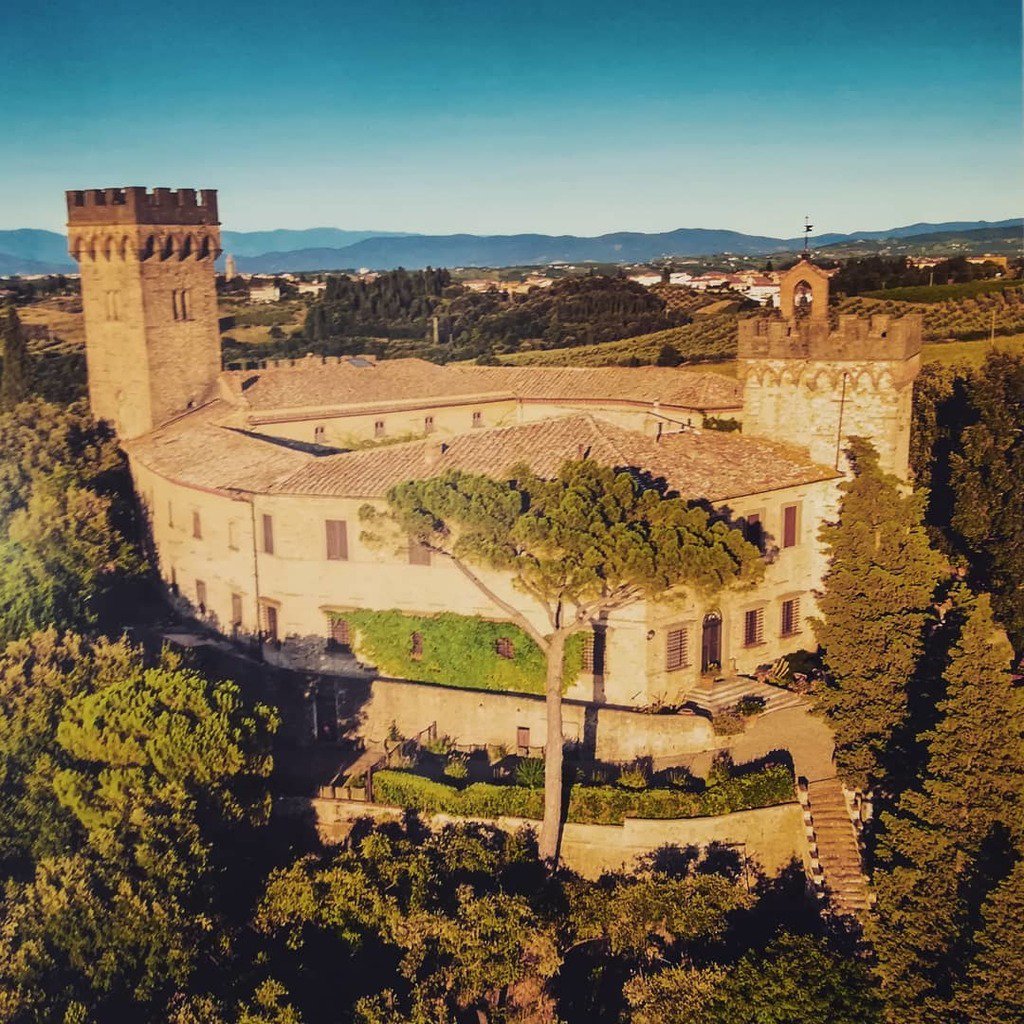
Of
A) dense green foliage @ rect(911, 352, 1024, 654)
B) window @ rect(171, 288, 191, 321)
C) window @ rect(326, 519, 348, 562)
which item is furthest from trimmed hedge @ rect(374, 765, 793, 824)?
window @ rect(171, 288, 191, 321)

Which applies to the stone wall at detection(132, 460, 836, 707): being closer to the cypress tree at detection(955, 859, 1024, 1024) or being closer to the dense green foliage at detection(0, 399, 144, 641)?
the dense green foliage at detection(0, 399, 144, 641)

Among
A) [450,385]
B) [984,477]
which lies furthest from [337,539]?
[450,385]

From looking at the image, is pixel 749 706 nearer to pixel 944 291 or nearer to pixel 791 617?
pixel 791 617

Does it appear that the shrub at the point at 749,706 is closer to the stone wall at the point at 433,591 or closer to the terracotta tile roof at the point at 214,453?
the stone wall at the point at 433,591

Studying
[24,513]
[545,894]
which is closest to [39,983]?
[545,894]

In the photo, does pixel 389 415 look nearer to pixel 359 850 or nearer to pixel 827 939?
pixel 359 850
